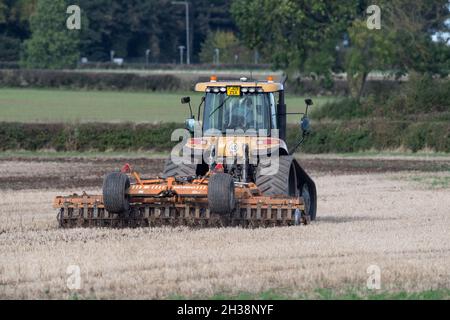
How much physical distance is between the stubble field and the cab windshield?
181 cm

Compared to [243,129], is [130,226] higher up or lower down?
lower down

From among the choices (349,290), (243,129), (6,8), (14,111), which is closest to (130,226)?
(243,129)

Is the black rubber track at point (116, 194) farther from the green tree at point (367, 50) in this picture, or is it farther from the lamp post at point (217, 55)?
the lamp post at point (217, 55)

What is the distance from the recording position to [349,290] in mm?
11977

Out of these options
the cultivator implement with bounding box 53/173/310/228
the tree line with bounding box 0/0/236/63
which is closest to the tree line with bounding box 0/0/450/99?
the tree line with bounding box 0/0/236/63

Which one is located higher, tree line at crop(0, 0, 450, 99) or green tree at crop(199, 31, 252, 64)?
tree line at crop(0, 0, 450, 99)

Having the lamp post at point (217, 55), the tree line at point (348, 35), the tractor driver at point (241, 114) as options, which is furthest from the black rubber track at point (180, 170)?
the lamp post at point (217, 55)

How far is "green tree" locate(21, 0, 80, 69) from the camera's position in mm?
84750

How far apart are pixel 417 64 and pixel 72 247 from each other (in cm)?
3921

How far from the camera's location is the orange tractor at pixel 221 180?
56.1 feet

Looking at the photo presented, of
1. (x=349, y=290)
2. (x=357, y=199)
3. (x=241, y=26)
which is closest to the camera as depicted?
(x=349, y=290)

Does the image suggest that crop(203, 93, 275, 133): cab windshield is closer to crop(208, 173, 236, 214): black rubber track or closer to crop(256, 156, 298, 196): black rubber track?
crop(256, 156, 298, 196): black rubber track
